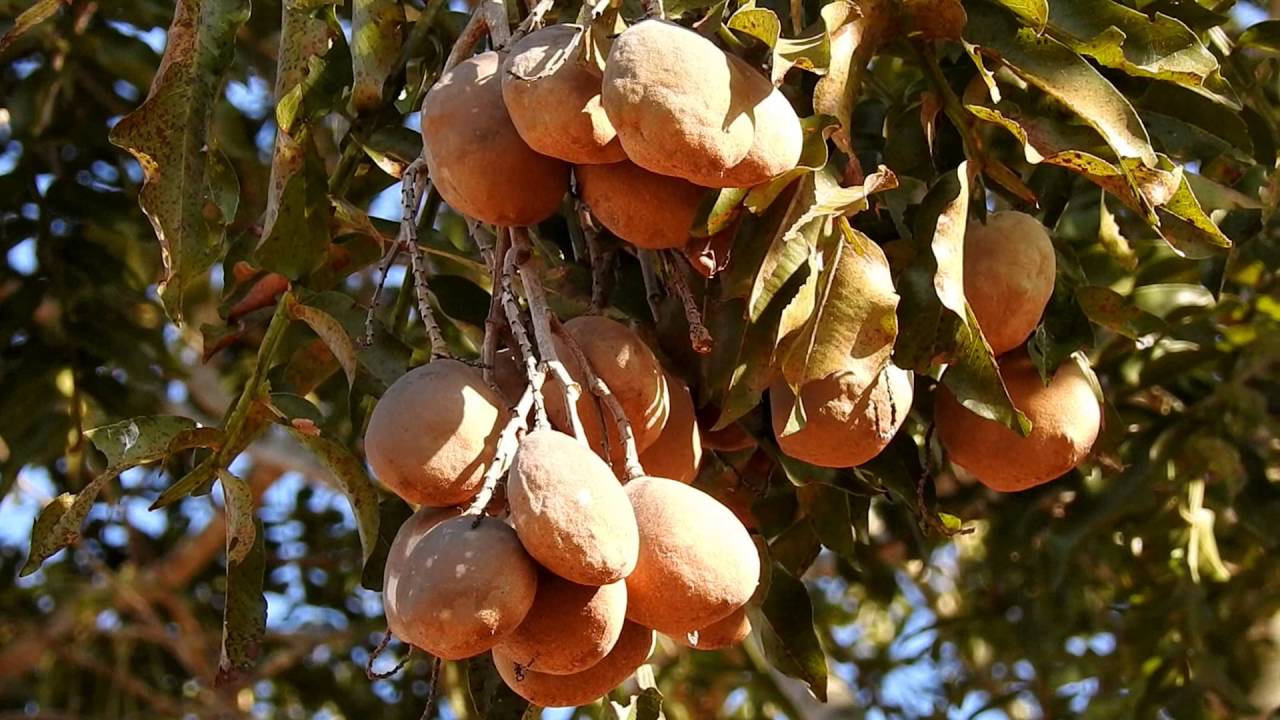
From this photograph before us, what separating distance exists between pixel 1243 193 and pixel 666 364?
669mm

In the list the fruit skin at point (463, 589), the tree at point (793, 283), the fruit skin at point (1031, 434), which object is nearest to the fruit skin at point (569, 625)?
the fruit skin at point (463, 589)

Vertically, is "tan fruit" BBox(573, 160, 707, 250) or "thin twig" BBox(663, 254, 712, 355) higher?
"tan fruit" BBox(573, 160, 707, 250)

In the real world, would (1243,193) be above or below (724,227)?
below

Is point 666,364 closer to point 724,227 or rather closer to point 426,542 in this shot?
point 724,227

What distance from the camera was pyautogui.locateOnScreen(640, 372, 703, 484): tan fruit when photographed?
3.49 feet

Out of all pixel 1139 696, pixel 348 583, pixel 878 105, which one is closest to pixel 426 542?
pixel 878 105

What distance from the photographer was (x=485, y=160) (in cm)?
100

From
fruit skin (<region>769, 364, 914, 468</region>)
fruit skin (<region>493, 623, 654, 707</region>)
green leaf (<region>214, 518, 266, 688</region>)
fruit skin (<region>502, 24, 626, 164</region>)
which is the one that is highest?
fruit skin (<region>502, 24, 626, 164</region>)

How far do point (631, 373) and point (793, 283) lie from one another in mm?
122

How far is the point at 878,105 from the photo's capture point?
1.49 meters

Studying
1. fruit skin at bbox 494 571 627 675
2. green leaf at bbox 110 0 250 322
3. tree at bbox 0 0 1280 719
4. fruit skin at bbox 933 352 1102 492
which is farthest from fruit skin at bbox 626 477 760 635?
green leaf at bbox 110 0 250 322

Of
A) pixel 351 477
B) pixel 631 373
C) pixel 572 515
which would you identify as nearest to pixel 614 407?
pixel 631 373

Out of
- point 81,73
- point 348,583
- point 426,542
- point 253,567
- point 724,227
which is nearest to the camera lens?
point 426,542

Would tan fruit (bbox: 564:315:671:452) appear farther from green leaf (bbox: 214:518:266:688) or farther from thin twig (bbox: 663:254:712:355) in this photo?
green leaf (bbox: 214:518:266:688)
